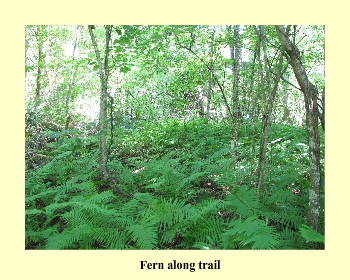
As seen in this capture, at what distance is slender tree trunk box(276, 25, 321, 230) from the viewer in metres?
3.44

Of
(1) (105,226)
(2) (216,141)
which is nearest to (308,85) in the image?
(1) (105,226)

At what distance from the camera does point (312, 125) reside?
345 centimetres

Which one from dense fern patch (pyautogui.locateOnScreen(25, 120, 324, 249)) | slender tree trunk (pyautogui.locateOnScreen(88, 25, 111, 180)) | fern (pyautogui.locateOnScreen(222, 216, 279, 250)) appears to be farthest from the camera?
slender tree trunk (pyautogui.locateOnScreen(88, 25, 111, 180))

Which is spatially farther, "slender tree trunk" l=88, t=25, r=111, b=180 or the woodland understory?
"slender tree trunk" l=88, t=25, r=111, b=180

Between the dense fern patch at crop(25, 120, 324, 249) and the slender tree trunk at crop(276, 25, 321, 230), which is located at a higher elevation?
the slender tree trunk at crop(276, 25, 321, 230)

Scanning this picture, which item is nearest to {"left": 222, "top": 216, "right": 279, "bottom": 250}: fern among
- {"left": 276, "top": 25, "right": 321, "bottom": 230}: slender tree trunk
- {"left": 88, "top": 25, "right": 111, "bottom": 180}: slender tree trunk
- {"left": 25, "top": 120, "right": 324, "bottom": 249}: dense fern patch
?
{"left": 25, "top": 120, "right": 324, "bottom": 249}: dense fern patch

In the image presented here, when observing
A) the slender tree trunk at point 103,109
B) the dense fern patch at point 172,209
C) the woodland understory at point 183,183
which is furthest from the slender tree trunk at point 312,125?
the slender tree trunk at point 103,109

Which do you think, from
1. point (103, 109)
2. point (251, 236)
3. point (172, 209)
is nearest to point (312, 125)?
point (251, 236)

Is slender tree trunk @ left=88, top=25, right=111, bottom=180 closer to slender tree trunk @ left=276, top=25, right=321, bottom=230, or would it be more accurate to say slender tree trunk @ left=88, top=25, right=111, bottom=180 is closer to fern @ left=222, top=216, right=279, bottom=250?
fern @ left=222, top=216, right=279, bottom=250

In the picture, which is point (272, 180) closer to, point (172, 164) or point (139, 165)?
point (172, 164)

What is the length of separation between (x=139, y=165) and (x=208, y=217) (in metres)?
2.51

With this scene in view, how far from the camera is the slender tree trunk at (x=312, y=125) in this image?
3.44 meters

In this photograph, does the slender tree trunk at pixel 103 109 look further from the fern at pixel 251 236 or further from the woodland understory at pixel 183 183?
the fern at pixel 251 236

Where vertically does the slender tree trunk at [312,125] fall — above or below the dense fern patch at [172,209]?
above
